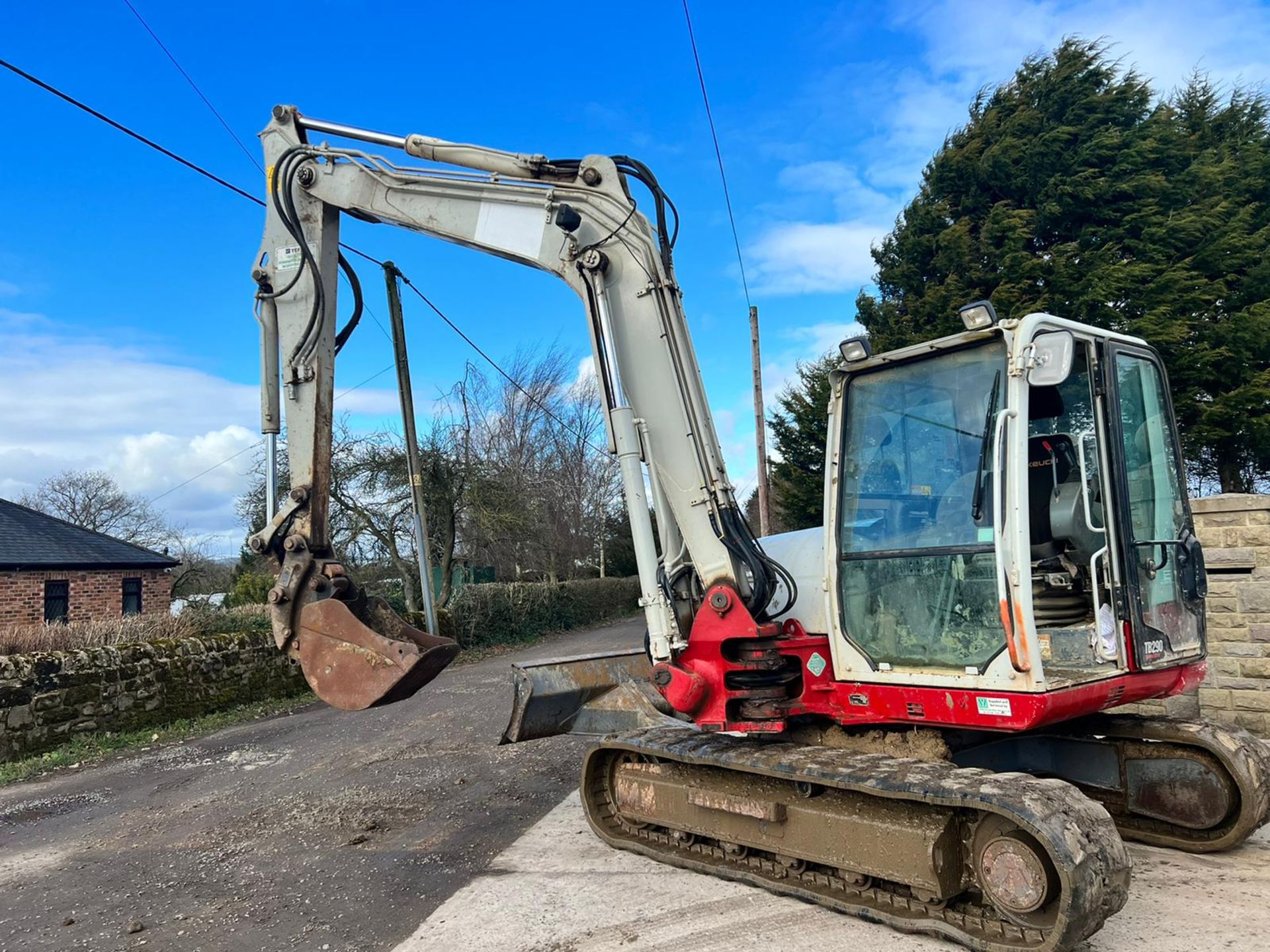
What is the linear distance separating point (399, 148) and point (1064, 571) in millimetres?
4597

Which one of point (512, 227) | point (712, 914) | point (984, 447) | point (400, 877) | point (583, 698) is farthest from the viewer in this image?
point (583, 698)

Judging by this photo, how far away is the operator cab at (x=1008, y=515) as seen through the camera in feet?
12.7

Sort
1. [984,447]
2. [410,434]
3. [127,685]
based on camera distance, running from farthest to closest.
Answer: [410,434]
[127,685]
[984,447]

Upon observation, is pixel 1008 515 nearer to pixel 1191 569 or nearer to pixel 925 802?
pixel 925 802

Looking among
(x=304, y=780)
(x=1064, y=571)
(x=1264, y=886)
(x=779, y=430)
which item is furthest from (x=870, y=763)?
(x=779, y=430)

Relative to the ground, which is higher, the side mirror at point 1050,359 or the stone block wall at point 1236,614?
the side mirror at point 1050,359

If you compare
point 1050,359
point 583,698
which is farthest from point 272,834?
point 1050,359

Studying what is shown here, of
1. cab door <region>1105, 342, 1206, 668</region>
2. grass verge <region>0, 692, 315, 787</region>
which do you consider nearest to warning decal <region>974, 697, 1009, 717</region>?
cab door <region>1105, 342, 1206, 668</region>

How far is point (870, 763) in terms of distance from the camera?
4.08 meters

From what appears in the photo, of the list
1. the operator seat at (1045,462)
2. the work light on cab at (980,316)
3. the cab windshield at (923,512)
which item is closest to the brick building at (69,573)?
the cab windshield at (923,512)

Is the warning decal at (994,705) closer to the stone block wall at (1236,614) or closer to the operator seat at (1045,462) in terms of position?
the operator seat at (1045,462)

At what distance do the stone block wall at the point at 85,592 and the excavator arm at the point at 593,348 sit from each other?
50.5 feet

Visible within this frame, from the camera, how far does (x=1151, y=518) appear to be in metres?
4.53

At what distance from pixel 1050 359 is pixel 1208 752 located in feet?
7.93
